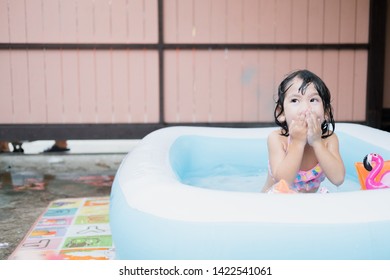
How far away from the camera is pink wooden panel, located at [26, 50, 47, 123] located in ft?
16.6

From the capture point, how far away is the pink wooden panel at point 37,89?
5062 millimetres

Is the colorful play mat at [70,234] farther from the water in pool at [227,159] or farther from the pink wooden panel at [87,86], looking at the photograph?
the pink wooden panel at [87,86]

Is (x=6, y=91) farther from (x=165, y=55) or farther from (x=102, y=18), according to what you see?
(x=165, y=55)

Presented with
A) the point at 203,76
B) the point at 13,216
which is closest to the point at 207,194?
the point at 13,216

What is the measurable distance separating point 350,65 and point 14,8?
3519 mm

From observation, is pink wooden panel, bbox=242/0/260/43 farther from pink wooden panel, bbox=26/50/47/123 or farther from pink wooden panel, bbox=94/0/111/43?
pink wooden panel, bbox=26/50/47/123

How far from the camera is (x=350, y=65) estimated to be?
17.1 feet

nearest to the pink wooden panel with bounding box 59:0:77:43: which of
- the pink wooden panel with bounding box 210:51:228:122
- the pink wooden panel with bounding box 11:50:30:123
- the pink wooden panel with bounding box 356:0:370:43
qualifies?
the pink wooden panel with bounding box 11:50:30:123

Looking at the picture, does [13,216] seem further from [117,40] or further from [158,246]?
[117,40]

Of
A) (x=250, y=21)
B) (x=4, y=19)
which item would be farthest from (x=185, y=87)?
(x=4, y=19)

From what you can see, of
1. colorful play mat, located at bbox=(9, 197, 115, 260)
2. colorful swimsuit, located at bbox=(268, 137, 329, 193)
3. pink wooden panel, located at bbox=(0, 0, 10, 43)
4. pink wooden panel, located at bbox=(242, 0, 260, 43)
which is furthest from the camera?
pink wooden panel, located at bbox=(242, 0, 260, 43)

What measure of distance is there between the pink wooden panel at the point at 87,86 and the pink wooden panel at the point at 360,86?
275 cm

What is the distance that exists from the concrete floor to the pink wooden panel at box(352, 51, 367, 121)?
2622 mm

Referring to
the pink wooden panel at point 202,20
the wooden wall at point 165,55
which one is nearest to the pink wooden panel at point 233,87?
the wooden wall at point 165,55
